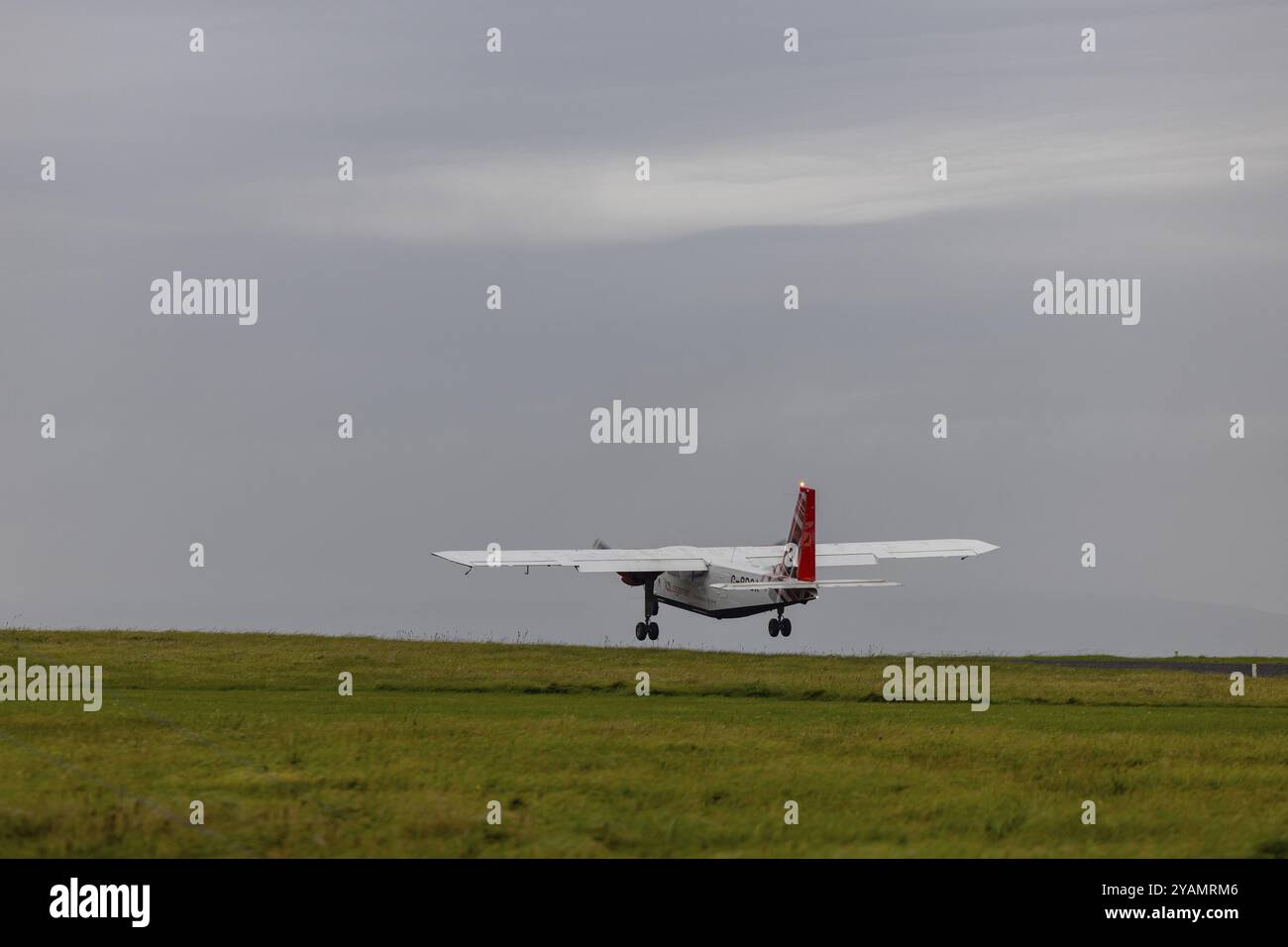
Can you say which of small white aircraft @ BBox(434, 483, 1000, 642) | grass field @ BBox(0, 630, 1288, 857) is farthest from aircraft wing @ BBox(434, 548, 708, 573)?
grass field @ BBox(0, 630, 1288, 857)

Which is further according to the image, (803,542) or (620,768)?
(803,542)

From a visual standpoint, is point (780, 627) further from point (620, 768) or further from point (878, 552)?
point (620, 768)

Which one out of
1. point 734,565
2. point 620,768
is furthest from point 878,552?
point 620,768

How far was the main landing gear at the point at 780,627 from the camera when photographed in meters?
73.4

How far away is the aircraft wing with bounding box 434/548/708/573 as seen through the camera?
7494cm

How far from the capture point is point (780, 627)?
73.7 meters

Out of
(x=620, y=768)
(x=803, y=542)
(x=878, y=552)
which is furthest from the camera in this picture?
(x=878, y=552)

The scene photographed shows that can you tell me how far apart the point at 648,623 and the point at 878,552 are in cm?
1337

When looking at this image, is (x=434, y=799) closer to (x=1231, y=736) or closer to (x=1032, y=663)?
(x=1231, y=736)

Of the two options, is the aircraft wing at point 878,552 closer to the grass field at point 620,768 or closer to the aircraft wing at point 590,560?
the aircraft wing at point 590,560

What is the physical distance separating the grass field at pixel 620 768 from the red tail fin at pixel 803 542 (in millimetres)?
21272

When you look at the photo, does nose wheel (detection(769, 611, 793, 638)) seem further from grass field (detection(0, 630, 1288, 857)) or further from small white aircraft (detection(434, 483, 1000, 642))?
grass field (detection(0, 630, 1288, 857))

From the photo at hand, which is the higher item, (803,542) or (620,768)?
(803,542)
